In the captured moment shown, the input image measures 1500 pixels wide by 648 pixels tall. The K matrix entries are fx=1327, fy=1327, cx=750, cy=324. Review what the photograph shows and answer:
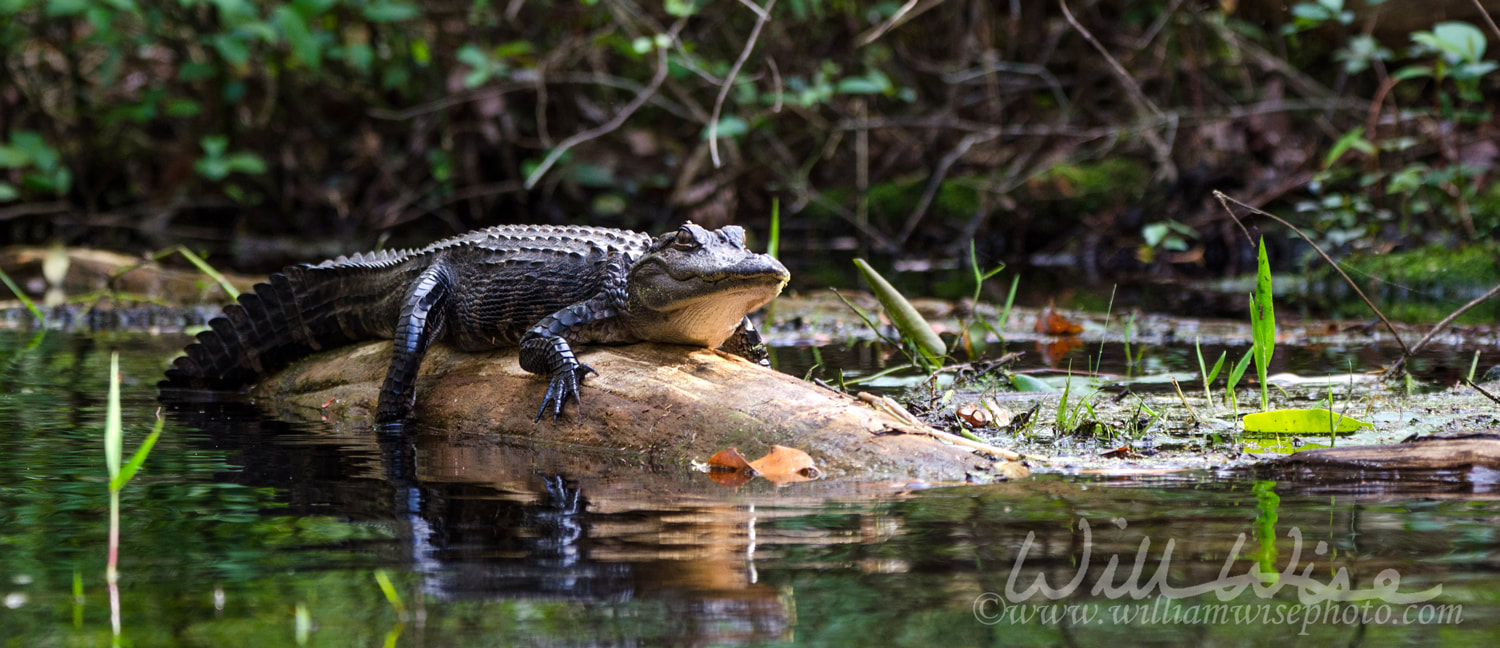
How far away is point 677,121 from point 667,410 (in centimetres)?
1015

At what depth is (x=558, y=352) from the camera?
4.02 metres

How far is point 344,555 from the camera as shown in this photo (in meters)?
2.55

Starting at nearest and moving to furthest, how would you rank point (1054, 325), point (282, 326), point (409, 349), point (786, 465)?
point (786, 465)
point (409, 349)
point (282, 326)
point (1054, 325)

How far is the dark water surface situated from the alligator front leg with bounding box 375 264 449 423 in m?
0.84

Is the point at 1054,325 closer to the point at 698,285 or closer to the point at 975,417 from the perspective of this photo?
the point at 975,417

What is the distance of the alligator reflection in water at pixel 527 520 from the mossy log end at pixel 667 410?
0.12 metres

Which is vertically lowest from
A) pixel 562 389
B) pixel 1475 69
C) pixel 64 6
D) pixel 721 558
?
pixel 721 558

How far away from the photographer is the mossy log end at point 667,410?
132 inches

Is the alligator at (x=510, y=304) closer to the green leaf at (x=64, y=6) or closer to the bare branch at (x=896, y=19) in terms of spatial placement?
the bare branch at (x=896, y=19)

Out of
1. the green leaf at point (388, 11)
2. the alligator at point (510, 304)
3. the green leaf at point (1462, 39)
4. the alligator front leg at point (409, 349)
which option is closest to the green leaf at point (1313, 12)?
the green leaf at point (1462, 39)

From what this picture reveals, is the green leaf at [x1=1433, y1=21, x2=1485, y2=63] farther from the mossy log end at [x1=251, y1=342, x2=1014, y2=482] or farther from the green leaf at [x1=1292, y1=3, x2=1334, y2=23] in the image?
the mossy log end at [x1=251, y1=342, x2=1014, y2=482]

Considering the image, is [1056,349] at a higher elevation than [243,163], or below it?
below

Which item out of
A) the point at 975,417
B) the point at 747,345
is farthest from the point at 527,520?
the point at 747,345

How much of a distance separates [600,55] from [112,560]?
10820mm
